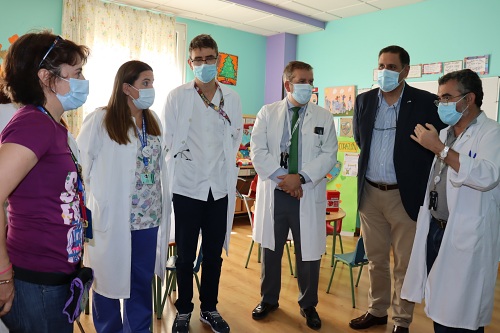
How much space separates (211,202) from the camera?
247 centimetres

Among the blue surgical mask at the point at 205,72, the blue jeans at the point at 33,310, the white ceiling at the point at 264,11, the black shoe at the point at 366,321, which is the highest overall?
the white ceiling at the point at 264,11

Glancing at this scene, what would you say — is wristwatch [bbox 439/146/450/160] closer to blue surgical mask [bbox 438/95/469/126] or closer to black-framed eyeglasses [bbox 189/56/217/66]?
blue surgical mask [bbox 438/95/469/126]

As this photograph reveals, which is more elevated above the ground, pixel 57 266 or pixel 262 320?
pixel 57 266

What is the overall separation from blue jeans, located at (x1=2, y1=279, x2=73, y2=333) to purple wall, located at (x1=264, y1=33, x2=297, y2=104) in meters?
5.72

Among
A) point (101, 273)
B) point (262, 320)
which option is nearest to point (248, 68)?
point (262, 320)

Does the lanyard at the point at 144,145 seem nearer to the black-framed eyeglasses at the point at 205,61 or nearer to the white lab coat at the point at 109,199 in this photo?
the white lab coat at the point at 109,199

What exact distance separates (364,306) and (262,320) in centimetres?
92

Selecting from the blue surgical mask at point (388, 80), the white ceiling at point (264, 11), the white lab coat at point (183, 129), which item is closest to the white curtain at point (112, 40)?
A: the white ceiling at point (264, 11)

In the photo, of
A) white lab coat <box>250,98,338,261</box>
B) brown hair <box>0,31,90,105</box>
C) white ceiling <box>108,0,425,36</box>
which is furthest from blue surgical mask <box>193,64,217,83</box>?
white ceiling <box>108,0,425,36</box>

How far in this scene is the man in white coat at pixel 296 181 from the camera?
2.66m

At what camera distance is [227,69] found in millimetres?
6312

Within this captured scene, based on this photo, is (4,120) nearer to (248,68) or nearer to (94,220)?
(94,220)

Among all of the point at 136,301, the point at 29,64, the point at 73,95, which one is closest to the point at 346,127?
the point at 136,301

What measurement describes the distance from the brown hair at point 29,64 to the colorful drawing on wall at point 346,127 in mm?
5047
